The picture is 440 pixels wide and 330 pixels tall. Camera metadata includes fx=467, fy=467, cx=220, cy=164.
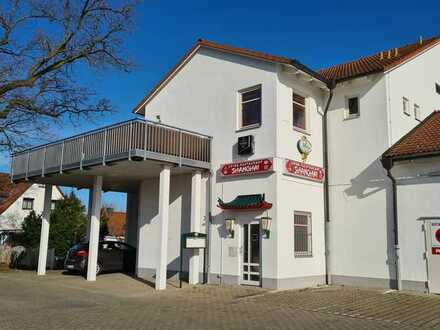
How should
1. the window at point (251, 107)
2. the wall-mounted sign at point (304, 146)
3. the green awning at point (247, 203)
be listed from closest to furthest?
the green awning at point (247, 203) → the wall-mounted sign at point (304, 146) → the window at point (251, 107)

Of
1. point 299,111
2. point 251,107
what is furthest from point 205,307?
point 299,111

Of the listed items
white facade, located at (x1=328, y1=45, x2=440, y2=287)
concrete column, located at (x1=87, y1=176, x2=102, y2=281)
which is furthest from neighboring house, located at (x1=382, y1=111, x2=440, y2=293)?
concrete column, located at (x1=87, y1=176, x2=102, y2=281)

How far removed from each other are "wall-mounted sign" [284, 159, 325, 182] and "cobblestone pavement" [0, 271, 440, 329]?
3.70 m

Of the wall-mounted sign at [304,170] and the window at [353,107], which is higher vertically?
the window at [353,107]

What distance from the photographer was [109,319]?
9.55 meters

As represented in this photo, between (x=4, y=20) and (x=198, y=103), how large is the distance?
7439mm

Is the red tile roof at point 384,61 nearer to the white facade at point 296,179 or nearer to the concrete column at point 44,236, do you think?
the white facade at point 296,179

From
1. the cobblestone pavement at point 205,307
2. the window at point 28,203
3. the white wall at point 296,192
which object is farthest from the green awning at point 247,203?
the window at point 28,203

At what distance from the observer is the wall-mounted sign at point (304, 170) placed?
15.0 meters

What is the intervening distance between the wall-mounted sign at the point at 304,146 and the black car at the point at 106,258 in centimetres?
929

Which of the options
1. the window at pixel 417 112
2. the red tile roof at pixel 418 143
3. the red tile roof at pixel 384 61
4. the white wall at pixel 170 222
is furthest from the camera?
the window at pixel 417 112

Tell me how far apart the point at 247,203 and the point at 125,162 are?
163 inches

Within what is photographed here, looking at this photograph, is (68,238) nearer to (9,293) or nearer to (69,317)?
(9,293)

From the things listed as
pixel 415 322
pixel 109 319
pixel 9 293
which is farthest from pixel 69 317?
pixel 415 322
